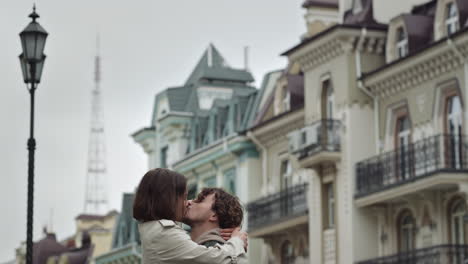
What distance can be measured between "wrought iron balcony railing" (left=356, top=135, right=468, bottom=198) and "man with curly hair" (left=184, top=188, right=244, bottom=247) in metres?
24.2

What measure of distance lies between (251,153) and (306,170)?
582 cm

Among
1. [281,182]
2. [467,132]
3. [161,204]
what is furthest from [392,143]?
[161,204]

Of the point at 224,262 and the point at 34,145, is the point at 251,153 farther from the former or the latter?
the point at 224,262

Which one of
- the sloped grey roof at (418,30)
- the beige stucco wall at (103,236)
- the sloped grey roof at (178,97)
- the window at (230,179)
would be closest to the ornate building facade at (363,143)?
the sloped grey roof at (418,30)

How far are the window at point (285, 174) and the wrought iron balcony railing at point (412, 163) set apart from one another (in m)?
6.94

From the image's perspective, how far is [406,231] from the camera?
109 feet

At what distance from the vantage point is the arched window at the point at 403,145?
31.6 meters

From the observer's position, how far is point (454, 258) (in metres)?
30.1

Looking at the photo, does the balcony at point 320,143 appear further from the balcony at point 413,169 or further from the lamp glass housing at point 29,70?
the lamp glass housing at point 29,70

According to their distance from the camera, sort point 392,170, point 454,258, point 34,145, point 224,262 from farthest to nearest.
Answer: point 392,170 → point 454,258 → point 34,145 → point 224,262

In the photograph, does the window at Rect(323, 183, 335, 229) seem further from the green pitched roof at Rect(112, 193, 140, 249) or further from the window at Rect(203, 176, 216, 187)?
the green pitched roof at Rect(112, 193, 140, 249)

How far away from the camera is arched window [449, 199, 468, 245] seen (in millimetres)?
30797

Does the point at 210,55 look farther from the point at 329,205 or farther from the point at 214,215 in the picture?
the point at 214,215

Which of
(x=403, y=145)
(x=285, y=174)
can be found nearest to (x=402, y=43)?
(x=403, y=145)
